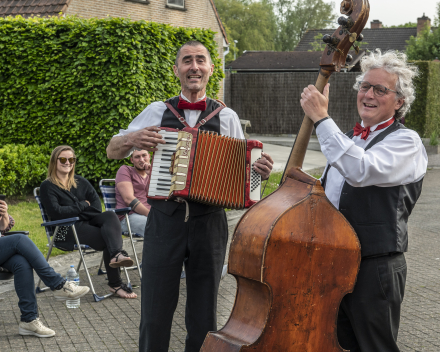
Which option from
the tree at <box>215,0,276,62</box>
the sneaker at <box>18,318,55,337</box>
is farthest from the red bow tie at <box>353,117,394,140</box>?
the tree at <box>215,0,276,62</box>

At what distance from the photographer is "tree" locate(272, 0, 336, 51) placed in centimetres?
6125

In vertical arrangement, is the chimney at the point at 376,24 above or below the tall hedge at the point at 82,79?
above

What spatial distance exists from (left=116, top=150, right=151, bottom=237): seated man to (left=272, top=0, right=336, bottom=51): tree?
57.1 metres

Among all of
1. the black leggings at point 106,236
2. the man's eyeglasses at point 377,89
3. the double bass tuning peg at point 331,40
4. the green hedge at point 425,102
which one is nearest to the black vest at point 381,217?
the man's eyeglasses at point 377,89

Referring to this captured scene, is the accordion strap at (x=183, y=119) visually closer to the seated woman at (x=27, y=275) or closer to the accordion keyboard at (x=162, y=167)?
the accordion keyboard at (x=162, y=167)

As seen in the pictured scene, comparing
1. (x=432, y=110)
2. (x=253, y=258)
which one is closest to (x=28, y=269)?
(x=253, y=258)

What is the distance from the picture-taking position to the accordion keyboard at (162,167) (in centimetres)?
325

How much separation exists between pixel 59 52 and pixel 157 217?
24.5 feet

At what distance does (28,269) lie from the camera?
4754mm

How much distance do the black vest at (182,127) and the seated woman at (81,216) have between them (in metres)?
2.27

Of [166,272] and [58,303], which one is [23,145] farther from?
[166,272]

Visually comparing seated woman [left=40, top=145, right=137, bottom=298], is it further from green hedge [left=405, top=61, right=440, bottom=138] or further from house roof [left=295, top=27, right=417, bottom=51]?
house roof [left=295, top=27, right=417, bottom=51]

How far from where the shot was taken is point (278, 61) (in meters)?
31.0

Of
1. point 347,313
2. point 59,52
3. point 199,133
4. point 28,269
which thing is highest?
point 59,52
